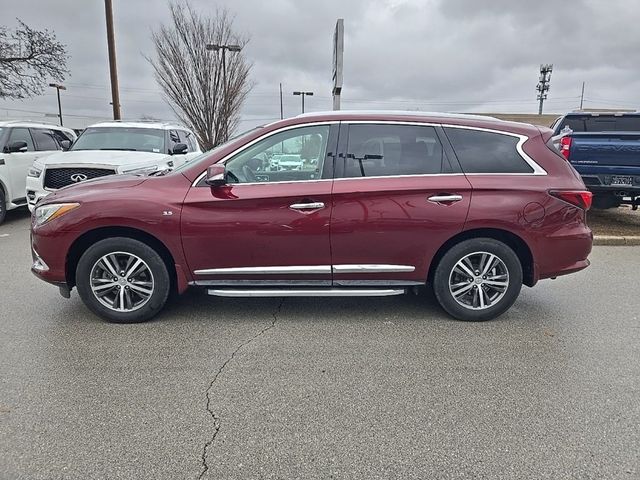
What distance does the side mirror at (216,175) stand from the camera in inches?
145

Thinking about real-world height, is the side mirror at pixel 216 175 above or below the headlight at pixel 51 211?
above

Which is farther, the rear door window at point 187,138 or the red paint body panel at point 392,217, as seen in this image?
the rear door window at point 187,138

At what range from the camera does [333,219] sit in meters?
3.85

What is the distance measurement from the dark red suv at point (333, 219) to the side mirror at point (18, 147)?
6.03 m

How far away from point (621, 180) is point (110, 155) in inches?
342

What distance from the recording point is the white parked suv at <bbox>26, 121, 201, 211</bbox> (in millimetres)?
7355

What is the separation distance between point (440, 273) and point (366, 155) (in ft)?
4.14

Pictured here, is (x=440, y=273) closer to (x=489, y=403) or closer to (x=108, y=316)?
(x=489, y=403)

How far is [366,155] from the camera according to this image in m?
3.98

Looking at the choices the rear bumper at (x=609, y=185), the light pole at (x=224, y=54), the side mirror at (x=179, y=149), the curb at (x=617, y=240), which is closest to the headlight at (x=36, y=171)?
the side mirror at (x=179, y=149)

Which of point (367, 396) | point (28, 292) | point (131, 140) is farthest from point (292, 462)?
point (131, 140)

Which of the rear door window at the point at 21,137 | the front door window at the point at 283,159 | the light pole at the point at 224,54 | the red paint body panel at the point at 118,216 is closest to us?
the red paint body panel at the point at 118,216

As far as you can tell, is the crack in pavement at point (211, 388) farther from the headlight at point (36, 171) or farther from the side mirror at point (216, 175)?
the headlight at point (36, 171)

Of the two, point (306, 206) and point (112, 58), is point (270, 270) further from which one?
point (112, 58)
